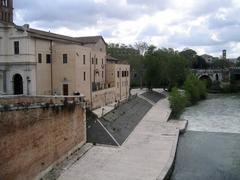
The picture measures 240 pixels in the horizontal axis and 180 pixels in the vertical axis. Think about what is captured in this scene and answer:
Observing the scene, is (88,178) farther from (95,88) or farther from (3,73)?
(95,88)

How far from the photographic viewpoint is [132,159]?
21.6 m

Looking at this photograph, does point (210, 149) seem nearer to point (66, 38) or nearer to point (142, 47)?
point (66, 38)

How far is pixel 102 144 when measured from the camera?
79.8 feet

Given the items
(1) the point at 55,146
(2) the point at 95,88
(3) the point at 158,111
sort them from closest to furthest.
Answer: (1) the point at 55,146 < (2) the point at 95,88 < (3) the point at 158,111

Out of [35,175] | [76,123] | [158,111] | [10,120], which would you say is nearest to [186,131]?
[158,111]

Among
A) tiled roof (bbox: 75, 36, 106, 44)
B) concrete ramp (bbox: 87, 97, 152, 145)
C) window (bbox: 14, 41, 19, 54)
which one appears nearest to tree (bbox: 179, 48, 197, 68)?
tiled roof (bbox: 75, 36, 106, 44)

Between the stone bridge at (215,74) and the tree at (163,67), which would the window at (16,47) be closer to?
the tree at (163,67)

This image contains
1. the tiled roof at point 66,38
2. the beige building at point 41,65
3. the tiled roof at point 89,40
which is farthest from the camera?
the tiled roof at point 89,40

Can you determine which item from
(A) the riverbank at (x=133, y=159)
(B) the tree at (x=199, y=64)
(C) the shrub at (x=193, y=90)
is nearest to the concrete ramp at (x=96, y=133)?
(A) the riverbank at (x=133, y=159)

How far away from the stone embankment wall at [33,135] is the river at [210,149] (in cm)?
711

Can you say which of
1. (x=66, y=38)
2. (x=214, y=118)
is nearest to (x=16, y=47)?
(x=66, y=38)

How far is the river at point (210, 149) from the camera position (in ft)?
67.9

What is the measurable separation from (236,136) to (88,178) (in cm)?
1722

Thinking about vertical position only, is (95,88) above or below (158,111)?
above
